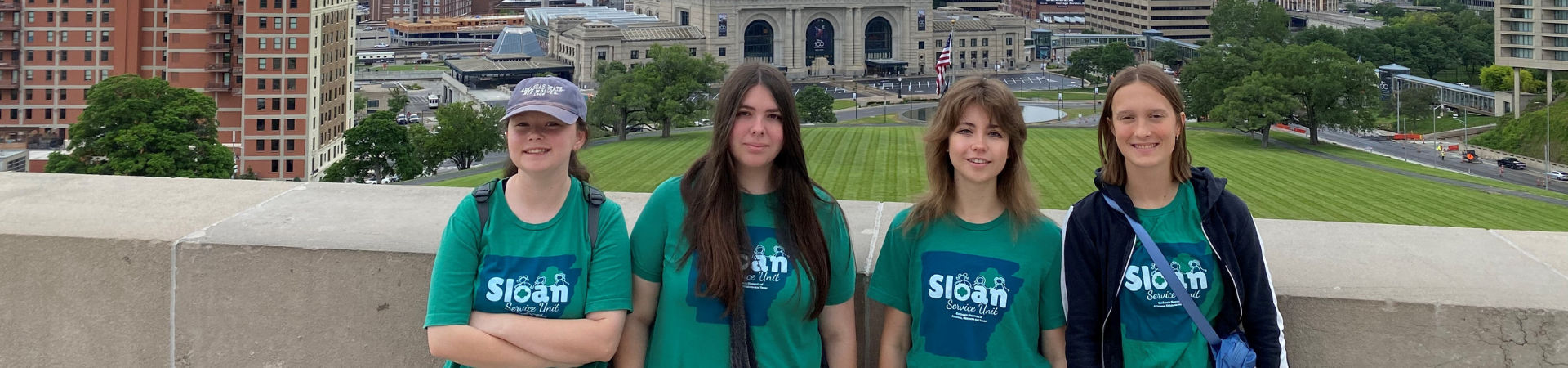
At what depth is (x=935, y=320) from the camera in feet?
12.6

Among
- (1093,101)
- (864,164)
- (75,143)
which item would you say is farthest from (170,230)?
(1093,101)

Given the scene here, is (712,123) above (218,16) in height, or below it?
below

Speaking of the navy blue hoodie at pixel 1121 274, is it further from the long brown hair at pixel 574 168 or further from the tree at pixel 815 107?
the tree at pixel 815 107

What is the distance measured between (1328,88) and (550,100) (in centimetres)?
6335

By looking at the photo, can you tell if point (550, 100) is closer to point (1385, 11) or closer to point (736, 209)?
point (736, 209)

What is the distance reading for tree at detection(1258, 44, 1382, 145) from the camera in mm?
61438

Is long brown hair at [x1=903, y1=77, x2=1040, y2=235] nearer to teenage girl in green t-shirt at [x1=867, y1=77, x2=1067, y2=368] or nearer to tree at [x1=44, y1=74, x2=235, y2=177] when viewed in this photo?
teenage girl in green t-shirt at [x1=867, y1=77, x2=1067, y2=368]

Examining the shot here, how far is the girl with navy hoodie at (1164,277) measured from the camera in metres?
3.72

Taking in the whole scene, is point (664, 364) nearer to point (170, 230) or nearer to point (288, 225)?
point (288, 225)

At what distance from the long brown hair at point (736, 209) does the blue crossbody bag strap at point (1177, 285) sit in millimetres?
910

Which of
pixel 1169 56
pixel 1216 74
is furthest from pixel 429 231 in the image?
pixel 1169 56

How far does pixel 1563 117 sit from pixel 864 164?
37.3m

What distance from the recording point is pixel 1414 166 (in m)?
56.3

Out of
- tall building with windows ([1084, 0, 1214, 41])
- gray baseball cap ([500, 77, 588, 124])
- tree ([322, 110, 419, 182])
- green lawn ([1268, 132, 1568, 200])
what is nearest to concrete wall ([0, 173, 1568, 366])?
gray baseball cap ([500, 77, 588, 124])
